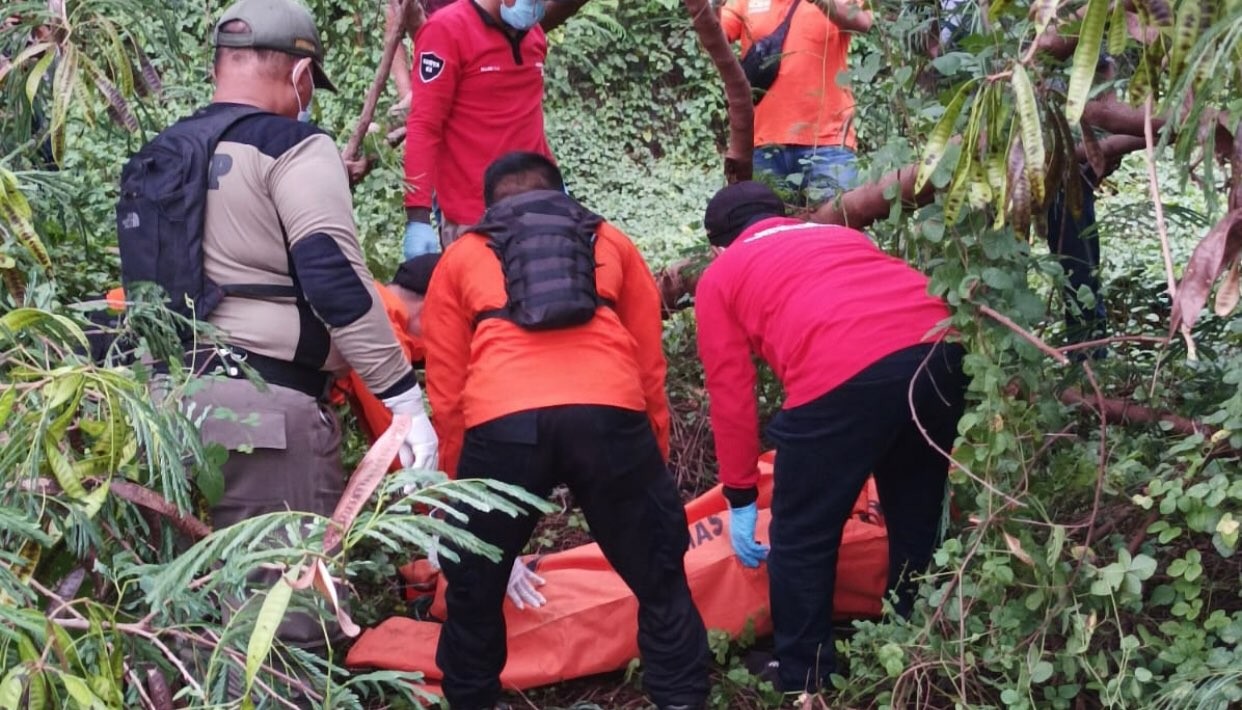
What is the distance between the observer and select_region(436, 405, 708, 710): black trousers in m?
3.07

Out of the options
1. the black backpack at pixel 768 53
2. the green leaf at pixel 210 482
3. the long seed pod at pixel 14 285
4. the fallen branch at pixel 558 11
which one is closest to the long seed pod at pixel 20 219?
the long seed pod at pixel 14 285

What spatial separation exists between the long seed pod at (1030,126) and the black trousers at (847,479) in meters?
1.11

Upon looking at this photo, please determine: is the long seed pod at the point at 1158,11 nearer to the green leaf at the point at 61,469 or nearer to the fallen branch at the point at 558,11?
the green leaf at the point at 61,469

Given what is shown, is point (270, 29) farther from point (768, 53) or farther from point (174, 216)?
point (768, 53)

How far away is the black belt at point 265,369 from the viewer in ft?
9.48

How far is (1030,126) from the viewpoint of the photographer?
1838 mm

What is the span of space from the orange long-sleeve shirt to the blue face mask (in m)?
1.51

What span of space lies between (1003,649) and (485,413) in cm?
129

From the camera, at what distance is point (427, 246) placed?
14.9 ft

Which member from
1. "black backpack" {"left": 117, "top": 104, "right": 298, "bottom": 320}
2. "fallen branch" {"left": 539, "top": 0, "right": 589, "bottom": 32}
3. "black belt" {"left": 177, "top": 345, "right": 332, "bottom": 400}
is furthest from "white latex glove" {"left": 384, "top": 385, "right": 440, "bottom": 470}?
"fallen branch" {"left": 539, "top": 0, "right": 589, "bottom": 32}

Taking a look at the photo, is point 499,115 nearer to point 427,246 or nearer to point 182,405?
point 427,246

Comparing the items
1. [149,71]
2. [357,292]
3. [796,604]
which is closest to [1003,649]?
[796,604]

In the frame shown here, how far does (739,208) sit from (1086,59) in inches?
78.5

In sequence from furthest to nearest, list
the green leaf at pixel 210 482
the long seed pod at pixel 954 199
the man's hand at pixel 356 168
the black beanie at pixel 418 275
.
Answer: the man's hand at pixel 356 168
the black beanie at pixel 418 275
the green leaf at pixel 210 482
the long seed pod at pixel 954 199
